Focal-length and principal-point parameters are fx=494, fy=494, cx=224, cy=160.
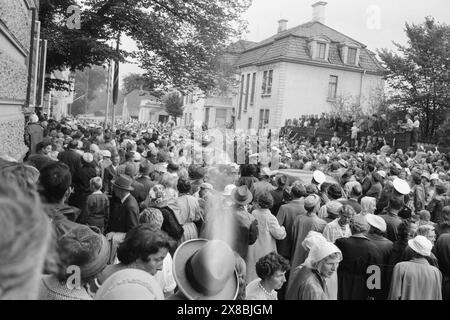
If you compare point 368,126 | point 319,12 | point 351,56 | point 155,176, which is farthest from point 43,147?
point 351,56

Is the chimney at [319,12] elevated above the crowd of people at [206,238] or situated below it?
above

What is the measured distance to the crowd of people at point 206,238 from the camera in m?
2.02

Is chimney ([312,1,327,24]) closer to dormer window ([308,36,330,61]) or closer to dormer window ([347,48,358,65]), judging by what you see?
dormer window ([308,36,330,61])

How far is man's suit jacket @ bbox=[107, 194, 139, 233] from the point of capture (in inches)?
203

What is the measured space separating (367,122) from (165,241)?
19.5 meters

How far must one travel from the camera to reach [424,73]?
23.5 m

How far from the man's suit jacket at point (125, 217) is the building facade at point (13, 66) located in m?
1.38

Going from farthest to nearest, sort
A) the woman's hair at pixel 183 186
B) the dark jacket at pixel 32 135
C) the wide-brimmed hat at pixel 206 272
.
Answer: the dark jacket at pixel 32 135 < the woman's hair at pixel 183 186 < the wide-brimmed hat at pixel 206 272

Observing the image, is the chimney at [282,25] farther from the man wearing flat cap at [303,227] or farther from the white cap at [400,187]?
the man wearing flat cap at [303,227]

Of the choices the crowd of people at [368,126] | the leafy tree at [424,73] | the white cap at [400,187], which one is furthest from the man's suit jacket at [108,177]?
the leafy tree at [424,73]

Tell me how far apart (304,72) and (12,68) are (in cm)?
3011

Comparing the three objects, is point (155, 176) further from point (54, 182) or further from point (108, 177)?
point (54, 182)

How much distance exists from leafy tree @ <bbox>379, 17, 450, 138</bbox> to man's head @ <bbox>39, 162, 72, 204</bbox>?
2236cm

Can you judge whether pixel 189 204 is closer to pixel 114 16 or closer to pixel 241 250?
pixel 241 250
